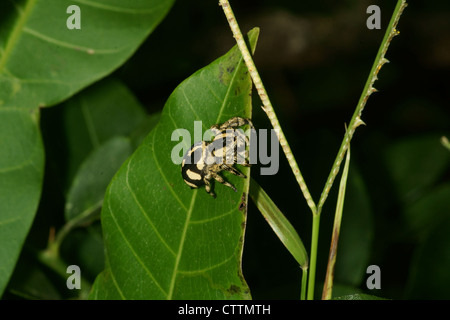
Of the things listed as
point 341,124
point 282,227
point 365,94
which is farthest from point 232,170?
point 341,124

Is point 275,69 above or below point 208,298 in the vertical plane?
above

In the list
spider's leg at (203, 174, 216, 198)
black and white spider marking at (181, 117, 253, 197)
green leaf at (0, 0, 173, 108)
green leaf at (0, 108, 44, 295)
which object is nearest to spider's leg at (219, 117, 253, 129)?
black and white spider marking at (181, 117, 253, 197)

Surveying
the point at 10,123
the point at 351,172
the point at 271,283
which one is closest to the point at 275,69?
the point at 351,172

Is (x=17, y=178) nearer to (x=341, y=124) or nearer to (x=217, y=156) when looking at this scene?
(x=217, y=156)
